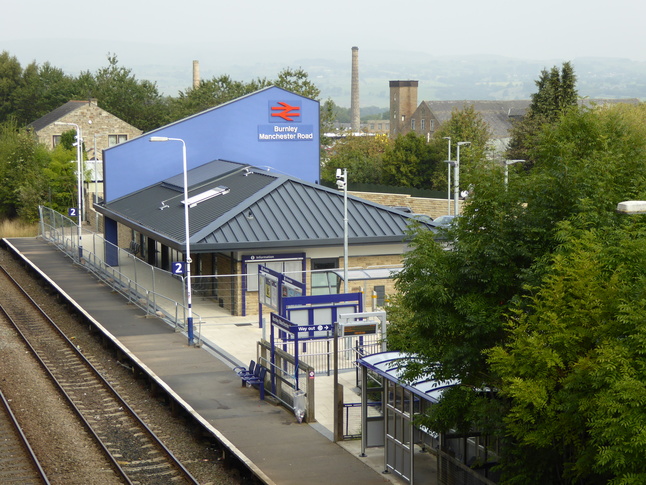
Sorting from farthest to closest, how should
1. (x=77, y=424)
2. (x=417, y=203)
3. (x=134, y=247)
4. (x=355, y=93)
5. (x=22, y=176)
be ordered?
(x=355, y=93) < (x=22, y=176) < (x=417, y=203) < (x=134, y=247) < (x=77, y=424)

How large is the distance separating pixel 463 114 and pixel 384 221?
128 feet

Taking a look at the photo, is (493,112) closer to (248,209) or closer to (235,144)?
(235,144)

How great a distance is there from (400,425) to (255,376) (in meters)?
6.67

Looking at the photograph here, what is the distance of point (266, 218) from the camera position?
33375 mm

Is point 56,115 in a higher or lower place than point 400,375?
higher

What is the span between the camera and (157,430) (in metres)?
19.2

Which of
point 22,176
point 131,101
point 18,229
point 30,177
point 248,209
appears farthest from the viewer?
point 131,101

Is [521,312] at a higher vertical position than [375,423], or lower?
higher

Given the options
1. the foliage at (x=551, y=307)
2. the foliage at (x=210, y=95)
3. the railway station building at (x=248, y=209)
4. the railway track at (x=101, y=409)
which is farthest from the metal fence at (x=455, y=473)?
the foliage at (x=210, y=95)

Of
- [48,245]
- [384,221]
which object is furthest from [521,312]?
[48,245]

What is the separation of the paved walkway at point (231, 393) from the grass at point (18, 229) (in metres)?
20.2

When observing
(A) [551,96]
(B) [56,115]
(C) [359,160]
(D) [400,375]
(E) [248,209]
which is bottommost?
(D) [400,375]

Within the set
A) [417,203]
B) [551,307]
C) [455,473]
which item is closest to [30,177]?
[417,203]

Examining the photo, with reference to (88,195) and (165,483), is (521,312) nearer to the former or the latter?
(165,483)
